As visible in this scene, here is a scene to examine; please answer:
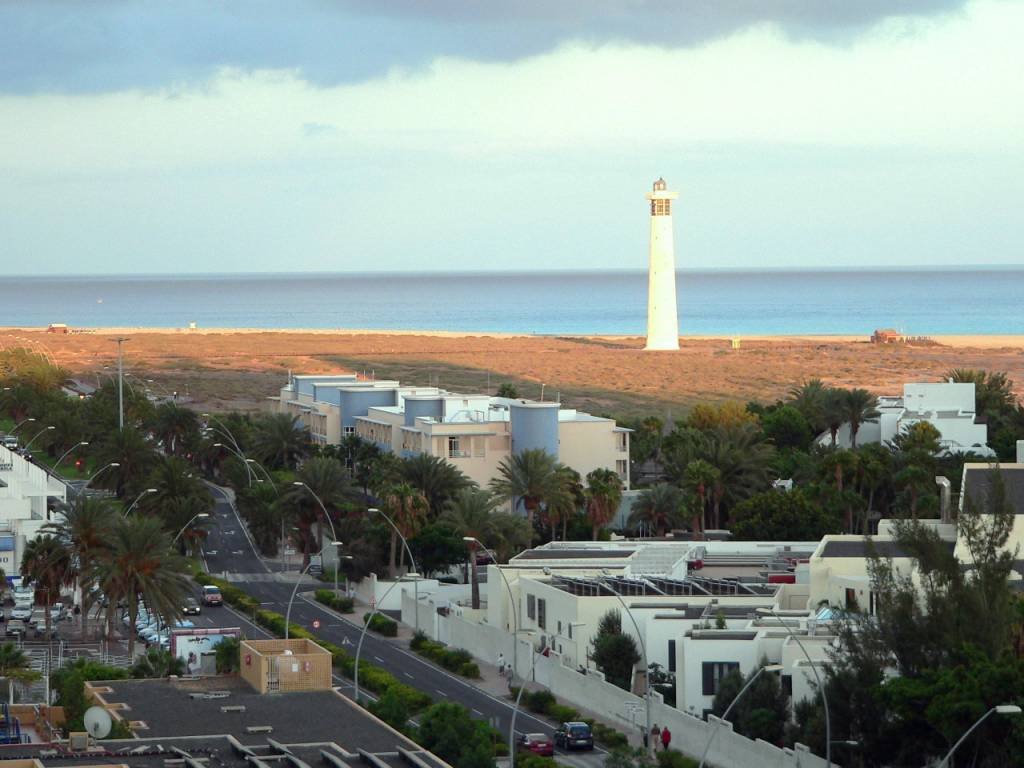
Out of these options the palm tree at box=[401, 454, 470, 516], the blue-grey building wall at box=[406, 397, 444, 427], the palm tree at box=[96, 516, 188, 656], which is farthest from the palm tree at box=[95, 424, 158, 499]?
the palm tree at box=[96, 516, 188, 656]

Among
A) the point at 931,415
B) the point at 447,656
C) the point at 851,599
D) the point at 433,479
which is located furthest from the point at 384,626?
the point at 931,415

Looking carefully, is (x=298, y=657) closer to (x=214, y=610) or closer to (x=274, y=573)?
(x=214, y=610)

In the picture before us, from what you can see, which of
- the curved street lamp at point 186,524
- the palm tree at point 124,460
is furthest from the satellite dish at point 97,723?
the palm tree at point 124,460

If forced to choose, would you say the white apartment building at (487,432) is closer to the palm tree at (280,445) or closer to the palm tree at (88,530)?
the palm tree at (280,445)

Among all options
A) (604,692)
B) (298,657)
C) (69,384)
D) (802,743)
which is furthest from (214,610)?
(69,384)

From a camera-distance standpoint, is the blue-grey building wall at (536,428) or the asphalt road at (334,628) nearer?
the asphalt road at (334,628)
